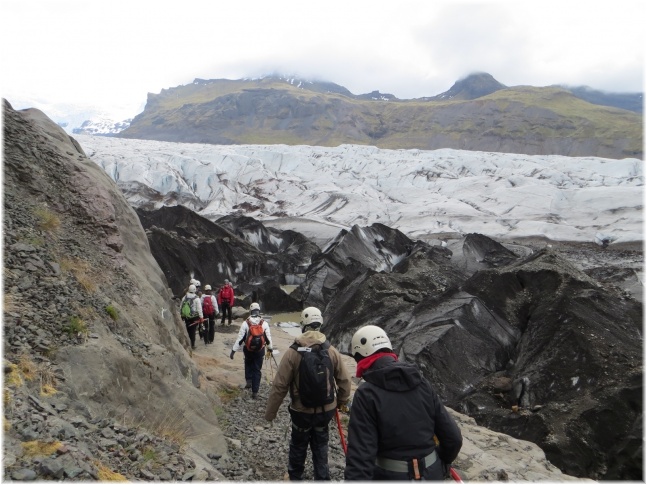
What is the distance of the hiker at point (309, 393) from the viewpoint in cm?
497

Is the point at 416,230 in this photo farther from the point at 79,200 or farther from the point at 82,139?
the point at 82,139

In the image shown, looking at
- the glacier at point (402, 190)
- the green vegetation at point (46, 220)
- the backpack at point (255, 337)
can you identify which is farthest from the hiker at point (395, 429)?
the glacier at point (402, 190)

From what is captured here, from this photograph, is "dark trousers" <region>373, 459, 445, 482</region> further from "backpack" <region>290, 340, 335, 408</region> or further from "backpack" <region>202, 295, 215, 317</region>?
"backpack" <region>202, 295, 215, 317</region>

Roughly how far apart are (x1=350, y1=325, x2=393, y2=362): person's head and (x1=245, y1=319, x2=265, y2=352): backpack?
4.73 m

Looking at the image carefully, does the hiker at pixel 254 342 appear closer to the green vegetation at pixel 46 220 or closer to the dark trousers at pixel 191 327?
the green vegetation at pixel 46 220

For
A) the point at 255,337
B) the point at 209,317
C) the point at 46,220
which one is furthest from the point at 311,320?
the point at 209,317

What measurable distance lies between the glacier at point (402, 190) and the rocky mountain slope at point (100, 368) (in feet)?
132

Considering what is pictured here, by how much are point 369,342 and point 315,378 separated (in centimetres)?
138

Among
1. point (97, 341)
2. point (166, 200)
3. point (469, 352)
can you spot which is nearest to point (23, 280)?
point (97, 341)

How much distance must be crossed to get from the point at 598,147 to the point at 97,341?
453ft

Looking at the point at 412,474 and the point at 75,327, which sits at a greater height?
the point at 75,327

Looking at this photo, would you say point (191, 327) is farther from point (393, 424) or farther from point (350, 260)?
point (350, 260)

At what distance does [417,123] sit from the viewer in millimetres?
162000

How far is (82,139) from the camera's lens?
301 feet
